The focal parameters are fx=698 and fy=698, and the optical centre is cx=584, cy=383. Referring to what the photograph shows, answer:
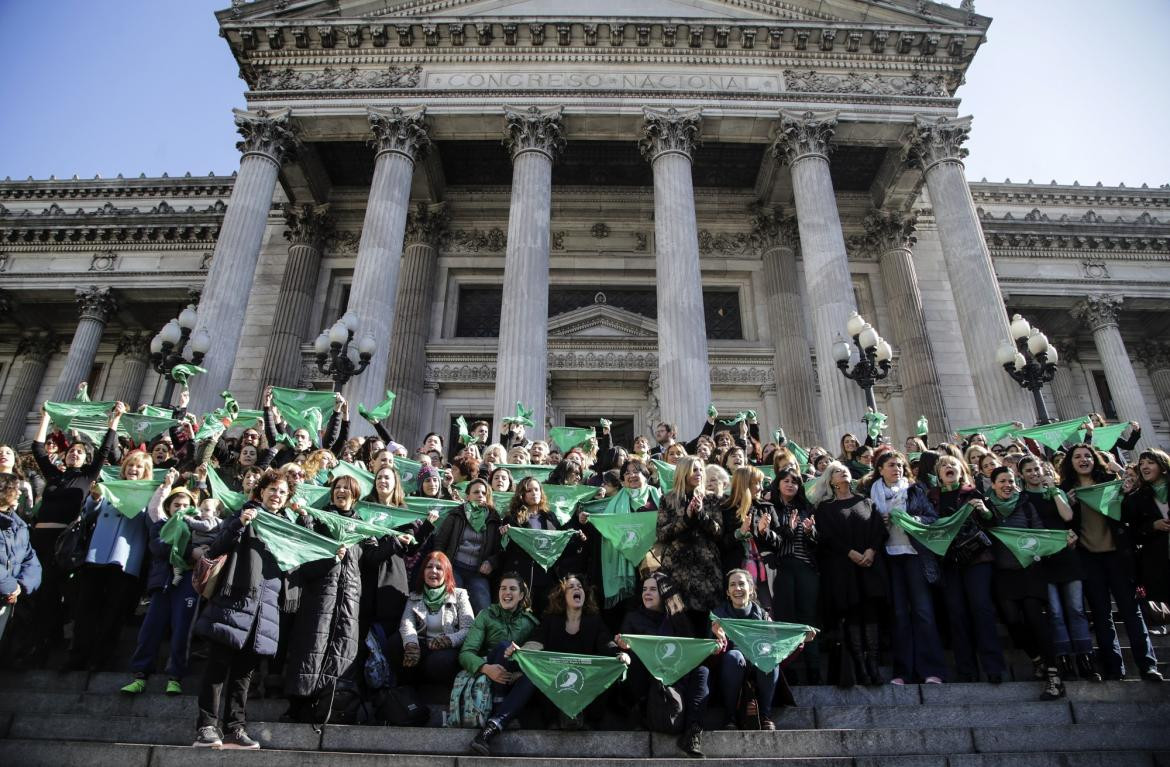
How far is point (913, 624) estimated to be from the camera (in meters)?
6.48

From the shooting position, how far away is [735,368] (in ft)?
69.9

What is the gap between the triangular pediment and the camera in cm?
2170

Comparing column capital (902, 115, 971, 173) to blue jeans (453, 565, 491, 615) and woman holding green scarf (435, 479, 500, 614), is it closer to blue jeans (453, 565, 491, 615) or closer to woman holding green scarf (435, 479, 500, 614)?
woman holding green scarf (435, 479, 500, 614)

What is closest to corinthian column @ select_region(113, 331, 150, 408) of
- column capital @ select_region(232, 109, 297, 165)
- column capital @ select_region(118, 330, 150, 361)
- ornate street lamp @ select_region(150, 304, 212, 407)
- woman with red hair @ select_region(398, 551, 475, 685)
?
column capital @ select_region(118, 330, 150, 361)

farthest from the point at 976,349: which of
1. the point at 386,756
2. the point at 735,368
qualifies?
the point at 386,756

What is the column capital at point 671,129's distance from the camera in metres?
19.5

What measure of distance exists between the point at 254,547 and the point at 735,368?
17.5 m

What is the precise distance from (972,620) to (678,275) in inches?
479

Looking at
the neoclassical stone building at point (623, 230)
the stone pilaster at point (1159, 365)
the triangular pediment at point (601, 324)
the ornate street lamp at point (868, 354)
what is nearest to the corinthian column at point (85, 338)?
the neoclassical stone building at point (623, 230)

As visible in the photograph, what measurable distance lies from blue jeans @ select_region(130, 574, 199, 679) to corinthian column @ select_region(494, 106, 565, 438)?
9.18 m

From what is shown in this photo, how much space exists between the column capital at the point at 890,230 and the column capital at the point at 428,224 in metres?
14.1

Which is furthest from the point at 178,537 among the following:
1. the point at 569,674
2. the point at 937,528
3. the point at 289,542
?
the point at 937,528

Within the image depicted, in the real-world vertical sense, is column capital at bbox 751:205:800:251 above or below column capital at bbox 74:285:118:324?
above

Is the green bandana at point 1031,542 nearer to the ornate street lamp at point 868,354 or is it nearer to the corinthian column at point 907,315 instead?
the ornate street lamp at point 868,354
